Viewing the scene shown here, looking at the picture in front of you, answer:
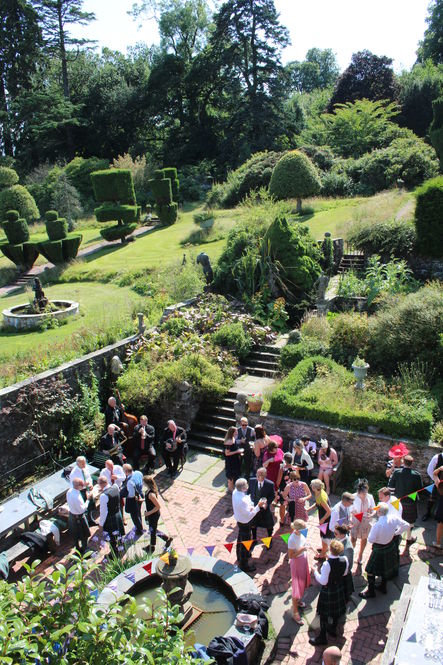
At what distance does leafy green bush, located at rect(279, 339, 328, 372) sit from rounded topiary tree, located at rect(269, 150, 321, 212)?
14941 mm

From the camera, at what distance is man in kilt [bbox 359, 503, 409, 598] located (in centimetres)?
652

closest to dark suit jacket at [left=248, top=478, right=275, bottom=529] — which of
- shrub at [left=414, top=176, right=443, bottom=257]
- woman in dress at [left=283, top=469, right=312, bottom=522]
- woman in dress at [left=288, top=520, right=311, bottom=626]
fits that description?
woman in dress at [left=283, top=469, right=312, bottom=522]

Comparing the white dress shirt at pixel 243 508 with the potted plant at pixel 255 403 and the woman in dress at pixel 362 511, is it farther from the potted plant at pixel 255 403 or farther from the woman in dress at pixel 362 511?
the potted plant at pixel 255 403

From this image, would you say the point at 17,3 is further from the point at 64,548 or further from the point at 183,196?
the point at 64,548

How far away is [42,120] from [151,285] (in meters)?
29.4

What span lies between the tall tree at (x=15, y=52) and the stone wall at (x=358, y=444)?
1575 inches

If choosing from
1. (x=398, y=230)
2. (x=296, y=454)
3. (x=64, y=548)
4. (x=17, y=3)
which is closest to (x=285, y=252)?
(x=398, y=230)

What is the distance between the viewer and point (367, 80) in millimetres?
40469

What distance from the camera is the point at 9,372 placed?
11.4 metres

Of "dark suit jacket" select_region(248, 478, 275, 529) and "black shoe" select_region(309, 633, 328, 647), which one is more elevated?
"dark suit jacket" select_region(248, 478, 275, 529)

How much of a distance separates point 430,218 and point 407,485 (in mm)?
10823

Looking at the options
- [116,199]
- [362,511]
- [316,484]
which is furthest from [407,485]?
[116,199]

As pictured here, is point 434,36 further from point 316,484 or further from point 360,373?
point 316,484

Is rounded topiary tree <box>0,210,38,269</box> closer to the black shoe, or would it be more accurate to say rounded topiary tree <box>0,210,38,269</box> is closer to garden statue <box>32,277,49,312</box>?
garden statue <box>32,277,49,312</box>
